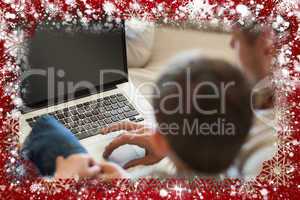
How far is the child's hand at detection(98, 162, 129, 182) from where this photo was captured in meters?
0.84

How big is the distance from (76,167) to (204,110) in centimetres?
32

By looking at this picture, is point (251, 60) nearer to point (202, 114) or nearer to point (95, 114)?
point (202, 114)

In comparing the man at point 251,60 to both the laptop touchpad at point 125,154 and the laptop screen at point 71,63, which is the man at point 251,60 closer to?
the laptop touchpad at point 125,154

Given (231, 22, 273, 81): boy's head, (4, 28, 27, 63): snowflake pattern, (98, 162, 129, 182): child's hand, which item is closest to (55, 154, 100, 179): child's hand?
(98, 162, 129, 182): child's hand

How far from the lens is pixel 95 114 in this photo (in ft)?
2.83

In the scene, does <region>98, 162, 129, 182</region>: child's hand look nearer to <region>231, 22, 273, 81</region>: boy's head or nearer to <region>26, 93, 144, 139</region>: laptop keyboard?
<region>26, 93, 144, 139</region>: laptop keyboard

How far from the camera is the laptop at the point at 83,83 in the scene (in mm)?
818

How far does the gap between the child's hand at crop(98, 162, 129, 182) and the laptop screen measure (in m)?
0.18

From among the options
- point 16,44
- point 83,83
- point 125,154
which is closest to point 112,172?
point 125,154

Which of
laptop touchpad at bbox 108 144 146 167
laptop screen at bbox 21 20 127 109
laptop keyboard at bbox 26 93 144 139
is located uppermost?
laptop screen at bbox 21 20 127 109

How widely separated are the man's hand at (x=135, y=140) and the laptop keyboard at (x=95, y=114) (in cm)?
1

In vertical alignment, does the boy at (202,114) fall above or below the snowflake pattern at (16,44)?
below

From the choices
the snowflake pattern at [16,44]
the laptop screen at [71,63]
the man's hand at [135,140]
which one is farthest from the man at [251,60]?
the snowflake pattern at [16,44]

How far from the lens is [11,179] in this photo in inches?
33.1
